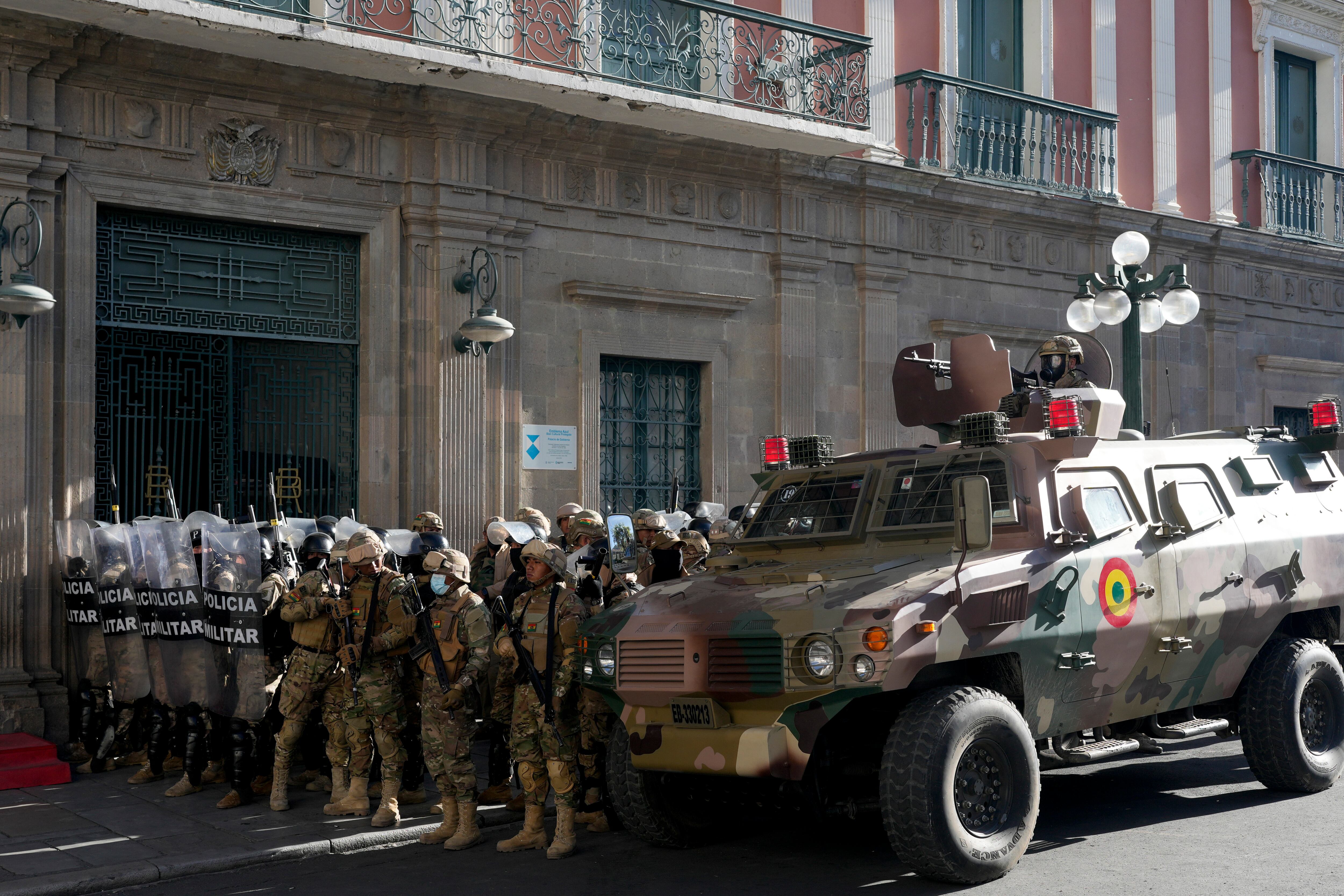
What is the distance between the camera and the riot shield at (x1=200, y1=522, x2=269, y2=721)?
8867 mm

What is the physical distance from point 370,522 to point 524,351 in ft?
7.43

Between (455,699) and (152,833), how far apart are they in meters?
2.00

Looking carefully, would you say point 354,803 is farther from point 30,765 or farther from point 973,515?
point 973,515

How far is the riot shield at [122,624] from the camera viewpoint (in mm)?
9734

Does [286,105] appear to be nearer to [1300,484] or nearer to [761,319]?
[761,319]

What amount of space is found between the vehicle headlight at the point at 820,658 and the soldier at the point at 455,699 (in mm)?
2026

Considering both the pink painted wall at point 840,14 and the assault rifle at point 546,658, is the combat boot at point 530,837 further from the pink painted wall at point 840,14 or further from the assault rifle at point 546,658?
the pink painted wall at point 840,14

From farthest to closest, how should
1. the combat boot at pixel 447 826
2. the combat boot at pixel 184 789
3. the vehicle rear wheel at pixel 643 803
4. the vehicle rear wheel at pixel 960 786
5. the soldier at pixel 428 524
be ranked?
the soldier at pixel 428 524, the combat boot at pixel 184 789, the combat boot at pixel 447 826, the vehicle rear wheel at pixel 643 803, the vehicle rear wheel at pixel 960 786

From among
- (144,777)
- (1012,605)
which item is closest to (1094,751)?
(1012,605)

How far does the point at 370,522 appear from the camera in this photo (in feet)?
40.3

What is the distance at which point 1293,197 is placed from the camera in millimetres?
19781

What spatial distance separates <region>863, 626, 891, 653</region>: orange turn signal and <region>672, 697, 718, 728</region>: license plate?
0.87 meters

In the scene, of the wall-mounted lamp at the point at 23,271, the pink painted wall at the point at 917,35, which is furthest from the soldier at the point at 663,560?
the pink painted wall at the point at 917,35

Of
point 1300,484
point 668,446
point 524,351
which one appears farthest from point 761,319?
point 1300,484
